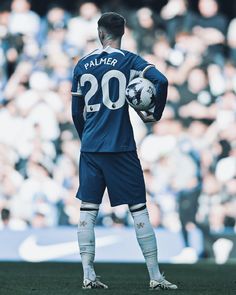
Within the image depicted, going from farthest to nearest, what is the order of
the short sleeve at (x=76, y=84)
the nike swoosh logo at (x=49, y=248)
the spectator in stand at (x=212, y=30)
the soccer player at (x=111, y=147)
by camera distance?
the spectator in stand at (x=212, y=30), the nike swoosh logo at (x=49, y=248), the short sleeve at (x=76, y=84), the soccer player at (x=111, y=147)

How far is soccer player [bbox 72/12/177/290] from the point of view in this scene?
5727mm

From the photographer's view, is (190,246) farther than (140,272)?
Yes

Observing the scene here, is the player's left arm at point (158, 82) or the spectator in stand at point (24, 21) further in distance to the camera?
the spectator in stand at point (24, 21)

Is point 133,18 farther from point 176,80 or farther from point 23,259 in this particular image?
point 23,259

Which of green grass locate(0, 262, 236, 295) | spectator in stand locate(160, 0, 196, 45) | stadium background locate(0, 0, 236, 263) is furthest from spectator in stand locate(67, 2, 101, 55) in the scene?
green grass locate(0, 262, 236, 295)

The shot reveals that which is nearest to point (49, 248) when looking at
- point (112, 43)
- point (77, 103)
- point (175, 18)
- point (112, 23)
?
point (175, 18)

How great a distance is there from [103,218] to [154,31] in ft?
6.38

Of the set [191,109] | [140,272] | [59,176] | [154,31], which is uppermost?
[154,31]

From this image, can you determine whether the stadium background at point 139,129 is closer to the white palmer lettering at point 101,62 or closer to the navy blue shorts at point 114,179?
the navy blue shorts at point 114,179

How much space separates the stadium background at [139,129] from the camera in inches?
406

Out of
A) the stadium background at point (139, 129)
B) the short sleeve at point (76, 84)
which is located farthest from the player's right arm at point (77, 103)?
the stadium background at point (139, 129)

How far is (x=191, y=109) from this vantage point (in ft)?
34.9

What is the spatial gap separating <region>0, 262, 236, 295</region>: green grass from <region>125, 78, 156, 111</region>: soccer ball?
3.19 feet

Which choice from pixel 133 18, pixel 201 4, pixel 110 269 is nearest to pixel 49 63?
pixel 133 18
